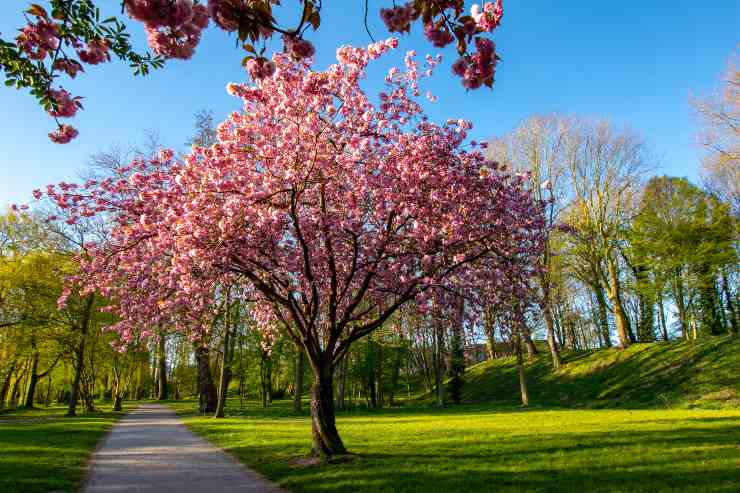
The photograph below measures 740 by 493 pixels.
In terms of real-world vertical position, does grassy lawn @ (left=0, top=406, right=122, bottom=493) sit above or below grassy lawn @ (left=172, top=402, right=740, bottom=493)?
above

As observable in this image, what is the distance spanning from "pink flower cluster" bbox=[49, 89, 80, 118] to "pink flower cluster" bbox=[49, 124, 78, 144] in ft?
1.10

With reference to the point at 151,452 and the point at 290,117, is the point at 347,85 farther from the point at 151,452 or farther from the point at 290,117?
the point at 151,452

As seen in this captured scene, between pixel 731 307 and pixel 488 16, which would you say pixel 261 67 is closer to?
pixel 488 16

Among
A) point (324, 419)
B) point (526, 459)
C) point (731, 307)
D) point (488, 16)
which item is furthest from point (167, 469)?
point (731, 307)

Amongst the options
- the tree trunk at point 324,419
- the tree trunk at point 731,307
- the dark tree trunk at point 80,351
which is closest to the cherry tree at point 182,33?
the tree trunk at point 324,419

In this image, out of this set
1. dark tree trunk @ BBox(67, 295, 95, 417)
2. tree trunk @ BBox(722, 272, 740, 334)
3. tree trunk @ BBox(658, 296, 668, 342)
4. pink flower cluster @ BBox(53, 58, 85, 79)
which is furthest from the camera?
tree trunk @ BBox(658, 296, 668, 342)

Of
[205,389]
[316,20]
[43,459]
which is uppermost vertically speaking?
[316,20]

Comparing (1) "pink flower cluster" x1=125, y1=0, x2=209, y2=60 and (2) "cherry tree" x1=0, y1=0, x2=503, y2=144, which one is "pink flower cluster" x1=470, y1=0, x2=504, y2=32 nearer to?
(2) "cherry tree" x1=0, y1=0, x2=503, y2=144

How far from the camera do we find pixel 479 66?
167 inches

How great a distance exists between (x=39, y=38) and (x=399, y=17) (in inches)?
143

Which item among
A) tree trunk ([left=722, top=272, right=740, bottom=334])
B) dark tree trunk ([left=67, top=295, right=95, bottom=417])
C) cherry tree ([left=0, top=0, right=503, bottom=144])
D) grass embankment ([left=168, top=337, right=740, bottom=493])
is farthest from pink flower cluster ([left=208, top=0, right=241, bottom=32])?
tree trunk ([left=722, top=272, right=740, bottom=334])

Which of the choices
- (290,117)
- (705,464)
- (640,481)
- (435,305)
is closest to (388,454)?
Result: (435,305)

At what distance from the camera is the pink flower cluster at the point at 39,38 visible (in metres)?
4.73

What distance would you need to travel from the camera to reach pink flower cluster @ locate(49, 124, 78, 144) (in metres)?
5.73
